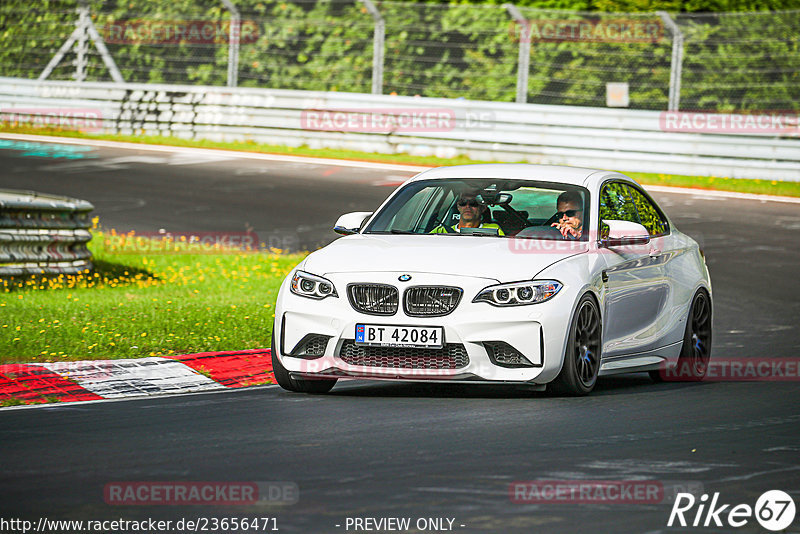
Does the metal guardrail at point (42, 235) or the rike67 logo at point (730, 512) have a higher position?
the rike67 logo at point (730, 512)

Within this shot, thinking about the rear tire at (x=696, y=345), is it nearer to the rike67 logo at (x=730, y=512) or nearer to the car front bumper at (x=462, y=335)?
the car front bumper at (x=462, y=335)

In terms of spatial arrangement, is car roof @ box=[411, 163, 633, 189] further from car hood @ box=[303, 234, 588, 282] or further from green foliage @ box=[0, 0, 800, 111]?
green foliage @ box=[0, 0, 800, 111]

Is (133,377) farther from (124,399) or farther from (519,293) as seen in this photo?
(519,293)

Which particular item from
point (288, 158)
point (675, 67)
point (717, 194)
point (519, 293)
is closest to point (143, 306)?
point (519, 293)

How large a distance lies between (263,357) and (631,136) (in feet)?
46.7

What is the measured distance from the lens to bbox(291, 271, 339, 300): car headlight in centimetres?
891

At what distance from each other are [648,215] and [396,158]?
15303 millimetres

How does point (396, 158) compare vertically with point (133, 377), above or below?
below

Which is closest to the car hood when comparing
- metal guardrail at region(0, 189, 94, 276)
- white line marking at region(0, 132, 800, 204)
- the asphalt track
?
the asphalt track

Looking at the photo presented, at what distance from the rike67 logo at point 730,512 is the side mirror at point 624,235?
128 inches

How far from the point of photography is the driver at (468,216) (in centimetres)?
992

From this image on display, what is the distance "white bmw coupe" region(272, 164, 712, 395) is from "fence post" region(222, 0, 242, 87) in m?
18.1

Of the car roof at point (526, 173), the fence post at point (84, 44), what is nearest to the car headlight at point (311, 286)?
the car roof at point (526, 173)

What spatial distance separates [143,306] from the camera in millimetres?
12969
